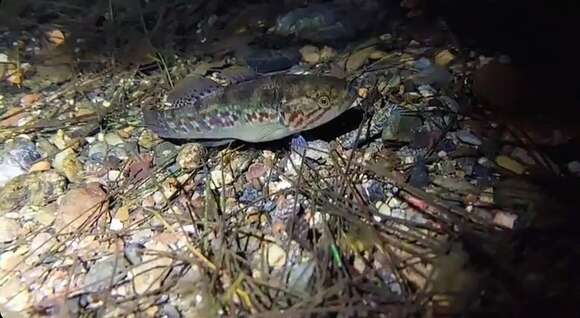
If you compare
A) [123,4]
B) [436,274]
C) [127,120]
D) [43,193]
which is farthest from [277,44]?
[436,274]

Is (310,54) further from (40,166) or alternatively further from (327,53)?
(40,166)

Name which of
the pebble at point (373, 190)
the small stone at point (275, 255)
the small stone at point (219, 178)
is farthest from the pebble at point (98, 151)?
the pebble at point (373, 190)

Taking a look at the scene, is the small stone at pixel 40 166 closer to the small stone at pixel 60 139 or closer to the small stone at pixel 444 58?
the small stone at pixel 60 139

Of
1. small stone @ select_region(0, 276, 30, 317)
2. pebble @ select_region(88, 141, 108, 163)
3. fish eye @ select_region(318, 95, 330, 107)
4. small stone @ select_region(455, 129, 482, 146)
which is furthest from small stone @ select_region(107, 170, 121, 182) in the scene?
small stone @ select_region(455, 129, 482, 146)

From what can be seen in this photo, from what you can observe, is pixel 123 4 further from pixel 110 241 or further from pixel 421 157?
pixel 421 157

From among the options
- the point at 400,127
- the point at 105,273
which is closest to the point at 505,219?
the point at 400,127

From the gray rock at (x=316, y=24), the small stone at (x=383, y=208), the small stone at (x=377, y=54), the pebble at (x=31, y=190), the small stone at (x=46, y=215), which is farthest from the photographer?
the gray rock at (x=316, y=24)
